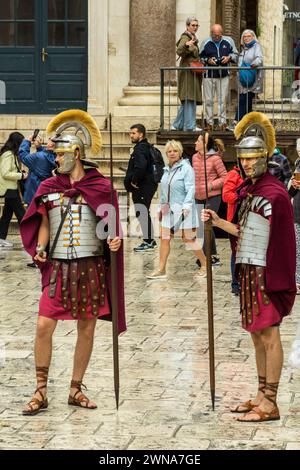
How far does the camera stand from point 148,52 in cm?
2272

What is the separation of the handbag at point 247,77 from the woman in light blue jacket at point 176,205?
453 centimetres

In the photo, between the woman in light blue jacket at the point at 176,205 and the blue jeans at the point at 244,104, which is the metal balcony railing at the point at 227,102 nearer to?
the blue jeans at the point at 244,104

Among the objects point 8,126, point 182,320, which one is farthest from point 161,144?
point 182,320

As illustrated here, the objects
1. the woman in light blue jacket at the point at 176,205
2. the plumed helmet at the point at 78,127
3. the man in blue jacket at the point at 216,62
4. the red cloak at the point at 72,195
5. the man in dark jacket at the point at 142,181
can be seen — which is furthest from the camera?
the man in blue jacket at the point at 216,62

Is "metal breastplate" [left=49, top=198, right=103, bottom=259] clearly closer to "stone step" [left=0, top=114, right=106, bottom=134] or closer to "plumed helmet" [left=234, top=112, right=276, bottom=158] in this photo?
"plumed helmet" [left=234, top=112, right=276, bottom=158]

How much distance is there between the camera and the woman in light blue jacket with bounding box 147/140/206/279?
16641 mm

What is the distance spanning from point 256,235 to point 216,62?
11.4 m

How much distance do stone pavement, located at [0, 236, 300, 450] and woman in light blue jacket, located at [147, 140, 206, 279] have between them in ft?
1.58

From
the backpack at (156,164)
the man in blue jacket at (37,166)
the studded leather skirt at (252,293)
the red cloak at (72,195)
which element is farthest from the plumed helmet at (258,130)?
the backpack at (156,164)

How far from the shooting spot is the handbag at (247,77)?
829 inches

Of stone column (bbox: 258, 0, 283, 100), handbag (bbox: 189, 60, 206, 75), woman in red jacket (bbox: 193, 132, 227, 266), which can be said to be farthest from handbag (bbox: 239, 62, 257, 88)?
stone column (bbox: 258, 0, 283, 100)

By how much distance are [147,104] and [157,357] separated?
10776 mm

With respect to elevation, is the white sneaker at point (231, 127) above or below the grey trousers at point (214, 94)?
below

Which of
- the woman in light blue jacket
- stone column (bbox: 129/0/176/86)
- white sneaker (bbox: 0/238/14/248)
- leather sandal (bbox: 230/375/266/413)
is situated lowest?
white sneaker (bbox: 0/238/14/248)
